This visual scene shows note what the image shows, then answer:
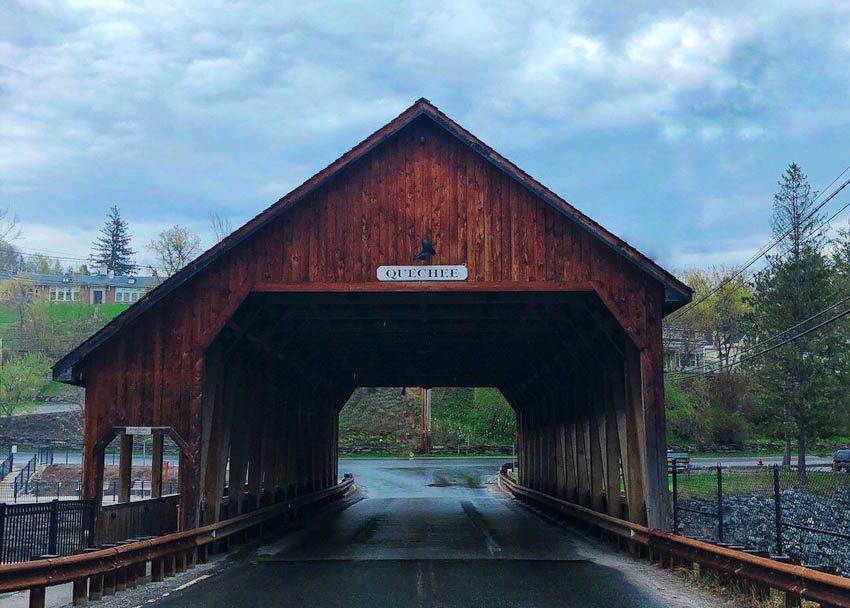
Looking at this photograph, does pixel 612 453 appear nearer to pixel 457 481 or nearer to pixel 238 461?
pixel 238 461

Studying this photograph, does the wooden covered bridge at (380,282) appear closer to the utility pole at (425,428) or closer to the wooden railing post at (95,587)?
the wooden railing post at (95,587)

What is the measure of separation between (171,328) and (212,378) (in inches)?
51.7

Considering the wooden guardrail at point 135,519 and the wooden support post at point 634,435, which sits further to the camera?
the wooden support post at point 634,435

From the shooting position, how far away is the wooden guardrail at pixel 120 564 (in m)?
9.43

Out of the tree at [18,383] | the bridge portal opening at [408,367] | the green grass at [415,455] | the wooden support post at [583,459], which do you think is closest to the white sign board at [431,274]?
the bridge portal opening at [408,367]

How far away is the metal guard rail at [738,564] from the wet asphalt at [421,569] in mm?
946

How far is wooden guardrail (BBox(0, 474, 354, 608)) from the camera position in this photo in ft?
30.9

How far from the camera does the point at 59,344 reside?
89.6 metres

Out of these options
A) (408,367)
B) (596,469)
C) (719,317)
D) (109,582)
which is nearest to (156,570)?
(109,582)

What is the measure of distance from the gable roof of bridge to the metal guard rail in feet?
14.8

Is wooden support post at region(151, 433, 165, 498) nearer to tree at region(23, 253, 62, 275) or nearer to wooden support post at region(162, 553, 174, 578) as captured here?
wooden support post at region(162, 553, 174, 578)

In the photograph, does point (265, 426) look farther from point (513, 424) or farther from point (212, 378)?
point (513, 424)

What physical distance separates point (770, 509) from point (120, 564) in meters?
29.6

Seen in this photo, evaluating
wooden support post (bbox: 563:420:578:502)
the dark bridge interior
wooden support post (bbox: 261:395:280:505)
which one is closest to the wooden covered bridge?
the dark bridge interior
